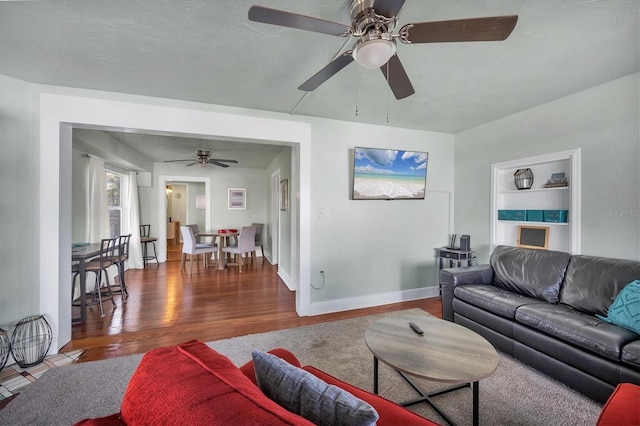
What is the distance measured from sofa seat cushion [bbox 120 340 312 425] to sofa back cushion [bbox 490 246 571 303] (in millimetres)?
2840

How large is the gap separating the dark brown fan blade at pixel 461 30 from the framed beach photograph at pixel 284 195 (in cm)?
333

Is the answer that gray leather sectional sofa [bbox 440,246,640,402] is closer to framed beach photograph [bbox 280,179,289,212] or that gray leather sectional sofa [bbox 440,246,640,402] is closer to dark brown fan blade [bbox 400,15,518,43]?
dark brown fan blade [bbox 400,15,518,43]

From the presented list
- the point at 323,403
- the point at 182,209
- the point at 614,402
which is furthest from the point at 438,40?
the point at 182,209

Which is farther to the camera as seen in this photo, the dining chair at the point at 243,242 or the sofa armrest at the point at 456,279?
the dining chair at the point at 243,242

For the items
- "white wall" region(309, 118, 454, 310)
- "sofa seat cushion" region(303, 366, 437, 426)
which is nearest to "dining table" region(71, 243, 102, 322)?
"white wall" region(309, 118, 454, 310)

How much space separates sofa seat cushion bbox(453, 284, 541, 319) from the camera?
223cm

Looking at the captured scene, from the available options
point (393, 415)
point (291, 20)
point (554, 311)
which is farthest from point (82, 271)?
point (554, 311)

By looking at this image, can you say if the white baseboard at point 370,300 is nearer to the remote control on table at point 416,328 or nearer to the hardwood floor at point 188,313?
the hardwood floor at point 188,313

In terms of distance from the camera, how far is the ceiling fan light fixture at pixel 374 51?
126 centimetres

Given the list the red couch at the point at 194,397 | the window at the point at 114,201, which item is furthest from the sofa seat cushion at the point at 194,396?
the window at the point at 114,201

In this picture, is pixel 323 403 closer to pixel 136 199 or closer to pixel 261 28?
pixel 261 28

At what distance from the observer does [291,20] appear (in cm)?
120

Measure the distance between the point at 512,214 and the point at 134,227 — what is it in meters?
6.68

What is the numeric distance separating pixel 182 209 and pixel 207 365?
10.6 metres
